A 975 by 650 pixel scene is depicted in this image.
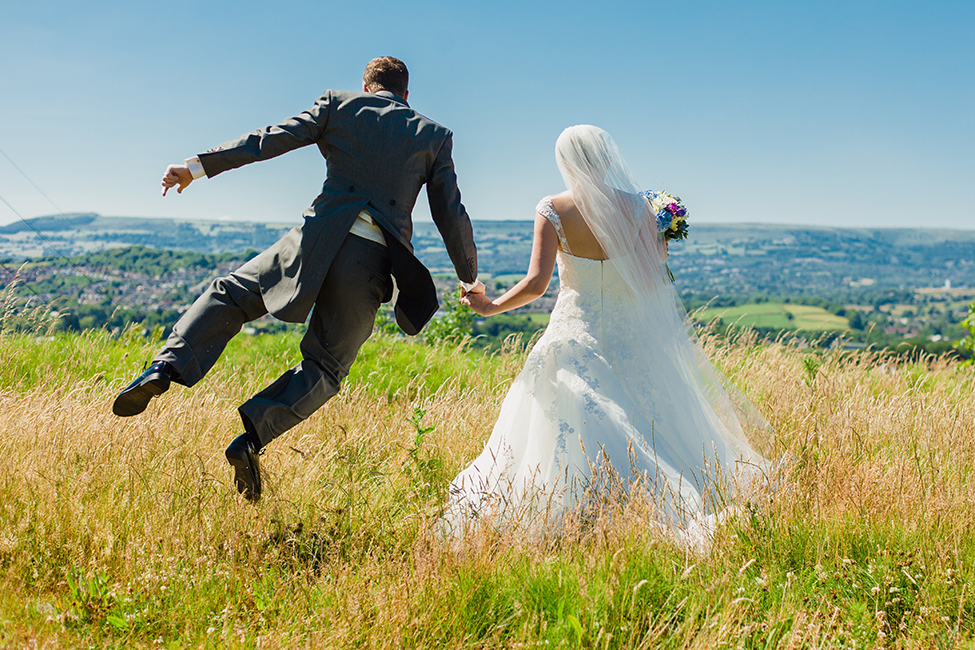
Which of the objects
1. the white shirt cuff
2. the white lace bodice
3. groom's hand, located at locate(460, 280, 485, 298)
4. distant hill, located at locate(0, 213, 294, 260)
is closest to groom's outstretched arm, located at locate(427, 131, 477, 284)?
groom's hand, located at locate(460, 280, 485, 298)

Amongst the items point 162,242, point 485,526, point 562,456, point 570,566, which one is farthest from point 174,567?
point 162,242

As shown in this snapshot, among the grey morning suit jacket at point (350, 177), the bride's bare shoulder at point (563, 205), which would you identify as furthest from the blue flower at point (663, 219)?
the grey morning suit jacket at point (350, 177)

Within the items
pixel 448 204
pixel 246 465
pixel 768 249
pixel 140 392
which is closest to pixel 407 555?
pixel 246 465

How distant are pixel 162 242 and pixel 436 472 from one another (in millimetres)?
87500

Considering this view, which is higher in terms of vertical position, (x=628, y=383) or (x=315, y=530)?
(x=628, y=383)

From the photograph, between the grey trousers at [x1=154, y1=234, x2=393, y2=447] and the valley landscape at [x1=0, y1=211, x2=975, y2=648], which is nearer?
the valley landscape at [x1=0, y1=211, x2=975, y2=648]

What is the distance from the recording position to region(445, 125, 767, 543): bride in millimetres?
4078

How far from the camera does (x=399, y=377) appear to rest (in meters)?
7.93

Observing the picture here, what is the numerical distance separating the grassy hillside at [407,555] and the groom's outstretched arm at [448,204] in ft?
5.29

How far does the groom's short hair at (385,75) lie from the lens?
3820mm

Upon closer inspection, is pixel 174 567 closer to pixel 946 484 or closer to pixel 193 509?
pixel 193 509

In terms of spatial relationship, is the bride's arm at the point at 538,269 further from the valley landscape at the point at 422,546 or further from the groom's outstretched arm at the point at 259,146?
the groom's outstretched arm at the point at 259,146

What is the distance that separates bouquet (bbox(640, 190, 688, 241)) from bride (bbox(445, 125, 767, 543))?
0.06m

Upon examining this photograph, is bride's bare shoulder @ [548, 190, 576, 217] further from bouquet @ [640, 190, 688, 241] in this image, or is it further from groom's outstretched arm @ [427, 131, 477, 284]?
groom's outstretched arm @ [427, 131, 477, 284]
